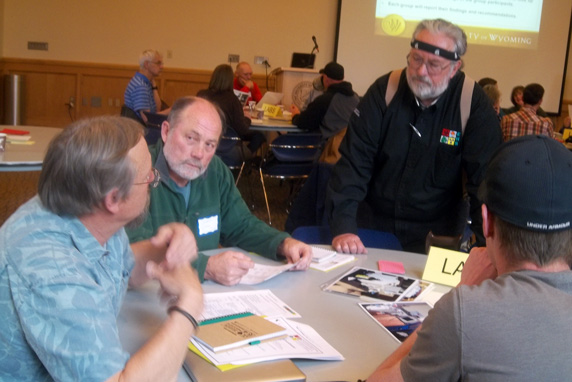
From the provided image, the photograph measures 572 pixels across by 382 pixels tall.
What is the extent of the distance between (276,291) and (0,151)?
193 cm

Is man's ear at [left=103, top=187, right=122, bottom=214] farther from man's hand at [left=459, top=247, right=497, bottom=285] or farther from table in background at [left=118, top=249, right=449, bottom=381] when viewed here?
man's hand at [left=459, top=247, right=497, bottom=285]

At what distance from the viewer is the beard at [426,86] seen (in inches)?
104

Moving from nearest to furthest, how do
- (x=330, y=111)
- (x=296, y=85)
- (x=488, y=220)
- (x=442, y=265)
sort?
1. (x=488, y=220)
2. (x=442, y=265)
3. (x=330, y=111)
4. (x=296, y=85)

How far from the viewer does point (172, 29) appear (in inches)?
367

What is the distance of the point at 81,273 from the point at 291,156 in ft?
15.4

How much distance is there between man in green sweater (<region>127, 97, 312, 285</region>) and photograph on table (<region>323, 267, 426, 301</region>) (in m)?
0.17

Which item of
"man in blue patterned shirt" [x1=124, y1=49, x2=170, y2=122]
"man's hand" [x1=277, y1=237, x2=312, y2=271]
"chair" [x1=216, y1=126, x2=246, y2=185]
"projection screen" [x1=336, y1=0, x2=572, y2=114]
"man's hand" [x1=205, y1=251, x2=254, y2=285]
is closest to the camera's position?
"man's hand" [x1=205, y1=251, x2=254, y2=285]

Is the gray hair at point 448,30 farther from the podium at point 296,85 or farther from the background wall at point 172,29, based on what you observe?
the background wall at point 172,29

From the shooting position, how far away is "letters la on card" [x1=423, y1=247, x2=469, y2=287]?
2.01 meters

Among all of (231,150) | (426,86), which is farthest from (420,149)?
(231,150)

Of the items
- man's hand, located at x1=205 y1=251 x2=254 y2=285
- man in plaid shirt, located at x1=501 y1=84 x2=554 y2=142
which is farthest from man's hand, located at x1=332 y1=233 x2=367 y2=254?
man in plaid shirt, located at x1=501 y1=84 x2=554 y2=142

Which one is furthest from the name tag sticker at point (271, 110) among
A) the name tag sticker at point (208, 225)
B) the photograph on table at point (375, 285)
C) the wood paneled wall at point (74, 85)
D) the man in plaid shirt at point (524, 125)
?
the photograph on table at point (375, 285)

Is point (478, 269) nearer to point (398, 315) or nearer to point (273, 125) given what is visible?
point (398, 315)

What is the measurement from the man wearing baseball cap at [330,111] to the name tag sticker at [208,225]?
12.7 ft
